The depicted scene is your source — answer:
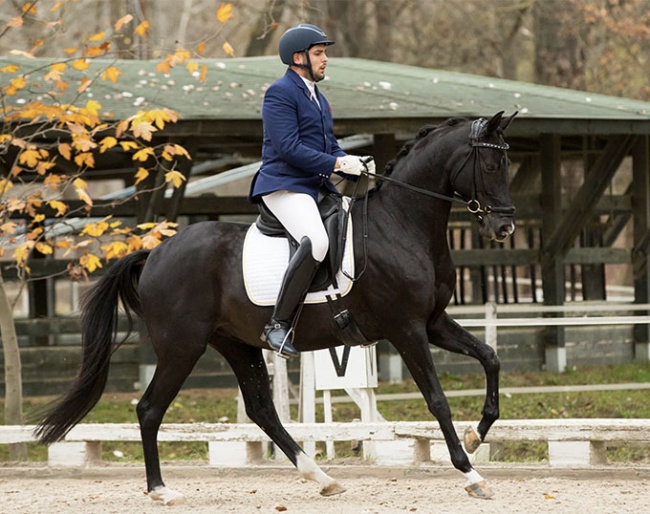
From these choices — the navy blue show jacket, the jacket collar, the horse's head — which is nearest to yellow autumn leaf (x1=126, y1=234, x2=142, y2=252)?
the navy blue show jacket

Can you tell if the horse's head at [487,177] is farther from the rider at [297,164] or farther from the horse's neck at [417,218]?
the rider at [297,164]

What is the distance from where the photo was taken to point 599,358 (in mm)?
14797

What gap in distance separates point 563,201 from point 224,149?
4.34 meters

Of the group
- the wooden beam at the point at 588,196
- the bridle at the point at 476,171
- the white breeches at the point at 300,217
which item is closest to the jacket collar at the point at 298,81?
the white breeches at the point at 300,217

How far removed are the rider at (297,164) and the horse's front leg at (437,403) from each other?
0.67 meters

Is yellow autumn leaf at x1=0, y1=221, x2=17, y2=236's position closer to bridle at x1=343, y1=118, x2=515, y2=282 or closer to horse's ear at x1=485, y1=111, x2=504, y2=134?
bridle at x1=343, y1=118, x2=515, y2=282

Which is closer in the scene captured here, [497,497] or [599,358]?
[497,497]

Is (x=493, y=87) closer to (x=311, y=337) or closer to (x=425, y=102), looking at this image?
(x=425, y=102)

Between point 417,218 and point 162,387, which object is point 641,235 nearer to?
point 417,218

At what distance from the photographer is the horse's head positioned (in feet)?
21.4

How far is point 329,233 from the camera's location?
6.82 metres

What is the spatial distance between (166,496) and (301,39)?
277 cm

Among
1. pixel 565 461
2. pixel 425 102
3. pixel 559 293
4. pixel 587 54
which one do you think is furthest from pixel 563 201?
pixel 587 54

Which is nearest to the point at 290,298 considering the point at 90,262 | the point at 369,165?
the point at 369,165
